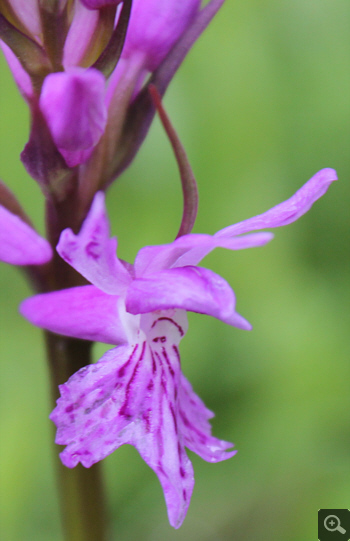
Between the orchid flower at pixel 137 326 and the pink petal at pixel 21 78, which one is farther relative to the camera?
the pink petal at pixel 21 78

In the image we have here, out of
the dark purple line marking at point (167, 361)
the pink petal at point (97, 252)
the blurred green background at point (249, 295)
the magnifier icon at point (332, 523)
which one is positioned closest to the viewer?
the pink petal at point (97, 252)

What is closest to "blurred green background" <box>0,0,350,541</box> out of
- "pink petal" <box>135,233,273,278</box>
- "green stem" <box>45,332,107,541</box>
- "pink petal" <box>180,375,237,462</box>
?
"green stem" <box>45,332,107,541</box>

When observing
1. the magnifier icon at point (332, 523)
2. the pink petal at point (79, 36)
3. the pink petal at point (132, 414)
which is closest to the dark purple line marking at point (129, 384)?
the pink petal at point (132, 414)

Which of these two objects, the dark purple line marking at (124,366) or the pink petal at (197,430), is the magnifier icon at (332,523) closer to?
the pink petal at (197,430)

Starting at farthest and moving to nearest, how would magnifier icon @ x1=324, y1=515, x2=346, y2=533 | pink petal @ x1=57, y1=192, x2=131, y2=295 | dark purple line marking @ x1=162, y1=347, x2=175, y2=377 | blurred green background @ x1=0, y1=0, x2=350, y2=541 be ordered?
blurred green background @ x1=0, y1=0, x2=350, y2=541 < magnifier icon @ x1=324, y1=515, x2=346, y2=533 < dark purple line marking @ x1=162, y1=347, x2=175, y2=377 < pink petal @ x1=57, y1=192, x2=131, y2=295

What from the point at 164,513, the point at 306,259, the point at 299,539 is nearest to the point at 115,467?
the point at 164,513

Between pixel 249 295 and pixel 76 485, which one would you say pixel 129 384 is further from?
pixel 249 295

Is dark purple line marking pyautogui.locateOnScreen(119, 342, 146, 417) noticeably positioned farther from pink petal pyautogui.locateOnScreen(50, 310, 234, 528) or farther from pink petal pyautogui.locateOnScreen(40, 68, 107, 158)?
pink petal pyautogui.locateOnScreen(40, 68, 107, 158)
